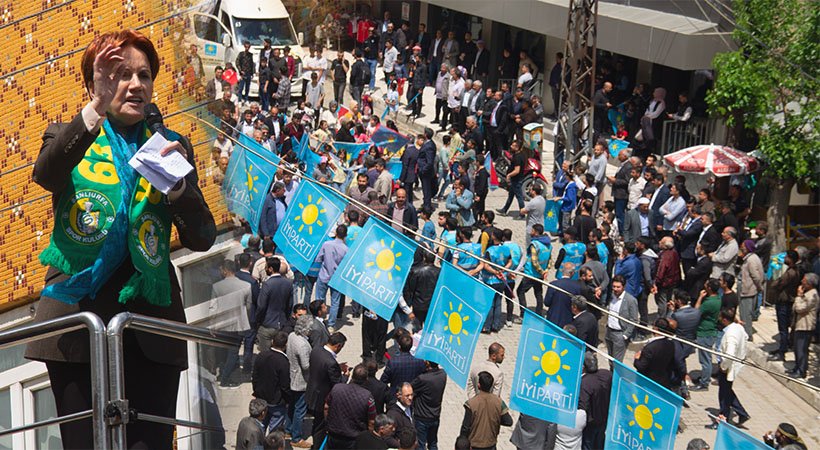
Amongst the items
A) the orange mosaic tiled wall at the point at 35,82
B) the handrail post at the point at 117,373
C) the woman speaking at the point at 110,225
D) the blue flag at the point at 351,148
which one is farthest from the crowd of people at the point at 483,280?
the orange mosaic tiled wall at the point at 35,82

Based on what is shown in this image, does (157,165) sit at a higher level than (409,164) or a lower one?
higher

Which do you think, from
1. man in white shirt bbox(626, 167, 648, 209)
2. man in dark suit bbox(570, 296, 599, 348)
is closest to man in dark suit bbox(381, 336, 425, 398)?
man in dark suit bbox(570, 296, 599, 348)

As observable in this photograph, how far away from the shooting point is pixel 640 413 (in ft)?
21.9

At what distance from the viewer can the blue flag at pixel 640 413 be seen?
21.3 ft

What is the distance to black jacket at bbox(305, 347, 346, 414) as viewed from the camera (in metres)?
8.41

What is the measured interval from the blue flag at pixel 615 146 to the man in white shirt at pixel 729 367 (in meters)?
8.19

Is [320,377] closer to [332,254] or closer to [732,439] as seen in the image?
[332,254]

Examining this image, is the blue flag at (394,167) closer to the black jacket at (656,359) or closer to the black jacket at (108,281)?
the black jacket at (656,359)

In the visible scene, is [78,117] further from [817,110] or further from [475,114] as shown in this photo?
[475,114]

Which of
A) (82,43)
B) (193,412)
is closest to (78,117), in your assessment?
(193,412)

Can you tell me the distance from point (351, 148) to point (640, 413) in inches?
384

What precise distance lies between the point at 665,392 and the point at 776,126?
26.3ft

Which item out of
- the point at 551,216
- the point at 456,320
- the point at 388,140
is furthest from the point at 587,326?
the point at 388,140

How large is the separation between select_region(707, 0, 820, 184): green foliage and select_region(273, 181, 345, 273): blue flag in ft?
24.0
